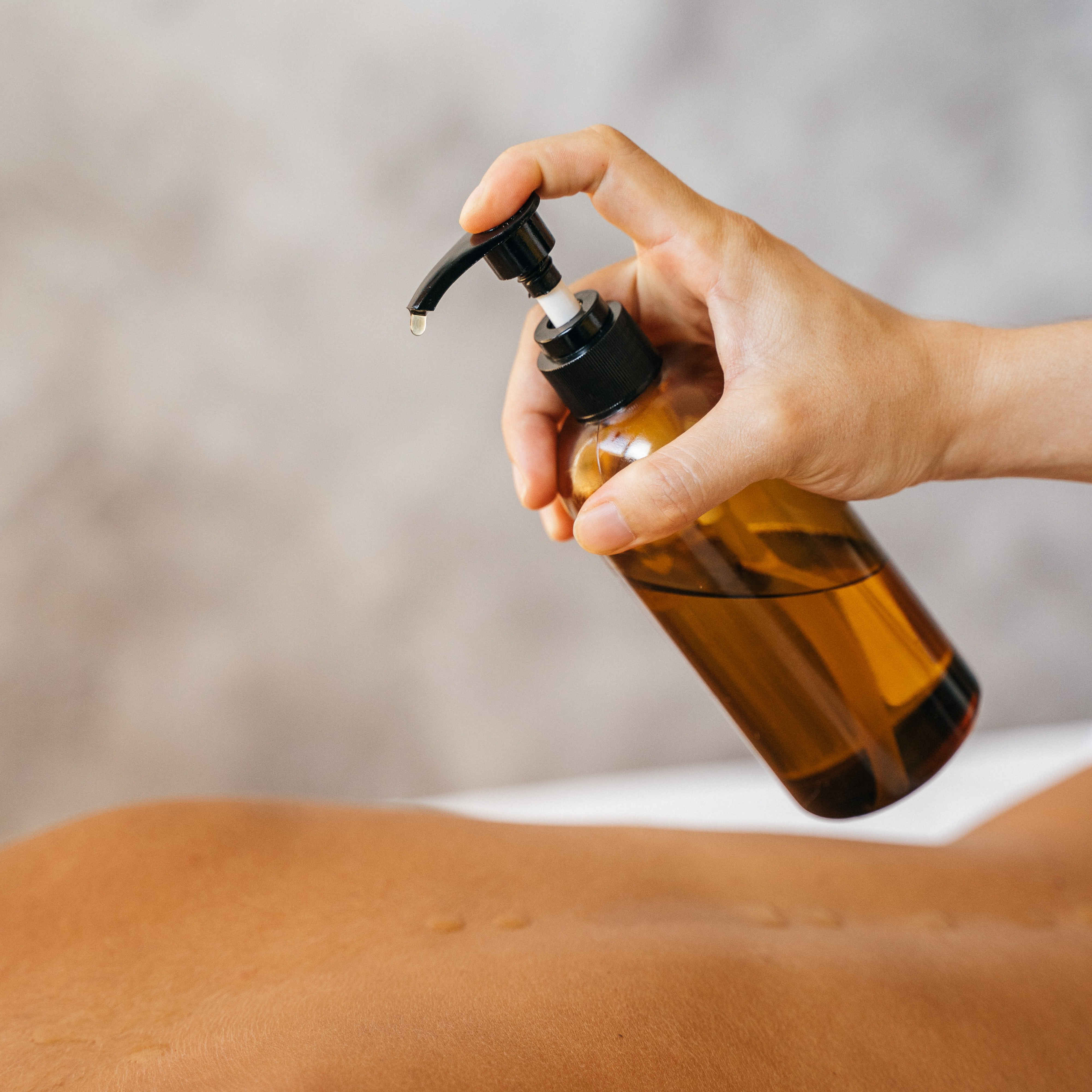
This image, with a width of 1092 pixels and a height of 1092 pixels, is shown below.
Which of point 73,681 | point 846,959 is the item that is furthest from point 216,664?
point 846,959

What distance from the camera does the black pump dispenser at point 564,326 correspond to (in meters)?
0.50

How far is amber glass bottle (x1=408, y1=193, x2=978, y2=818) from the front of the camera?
55cm

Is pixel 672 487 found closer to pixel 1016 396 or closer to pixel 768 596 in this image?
pixel 768 596

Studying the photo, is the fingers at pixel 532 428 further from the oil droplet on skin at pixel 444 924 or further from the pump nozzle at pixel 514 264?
the oil droplet on skin at pixel 444 924

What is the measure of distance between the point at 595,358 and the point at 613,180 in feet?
0.41

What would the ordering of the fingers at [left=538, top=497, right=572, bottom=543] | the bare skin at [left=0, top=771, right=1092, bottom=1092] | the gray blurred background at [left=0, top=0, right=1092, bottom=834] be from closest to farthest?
the bare skin at [left=0, top=771, right=1092, bottom=1092] → the fingers at [left=538, top=497, right=572, bottom=543] → the gray blurred background at [left=0, top=0, right=1092, bottom=834]

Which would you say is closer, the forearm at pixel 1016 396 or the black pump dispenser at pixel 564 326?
the black pump dispenser at pixel 564 326

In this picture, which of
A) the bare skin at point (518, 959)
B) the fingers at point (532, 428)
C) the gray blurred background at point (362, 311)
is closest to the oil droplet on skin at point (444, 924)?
the bare skin at point (518, 959)

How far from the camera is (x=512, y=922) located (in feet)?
1.83

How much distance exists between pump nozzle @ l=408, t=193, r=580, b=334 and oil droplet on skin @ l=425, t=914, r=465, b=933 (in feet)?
1.13

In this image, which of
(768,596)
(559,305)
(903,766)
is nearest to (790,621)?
(768,596)

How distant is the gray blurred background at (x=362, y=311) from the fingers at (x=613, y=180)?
0.56 metres

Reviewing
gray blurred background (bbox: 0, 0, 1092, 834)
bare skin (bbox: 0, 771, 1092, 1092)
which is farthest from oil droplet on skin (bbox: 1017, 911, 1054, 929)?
gray blurred background (bbox: 0, 0, 1092, 834)

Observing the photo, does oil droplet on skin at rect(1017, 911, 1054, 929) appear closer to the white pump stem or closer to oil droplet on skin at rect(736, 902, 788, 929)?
oil droplet on skin at rect(736, 902, 788, 929)
